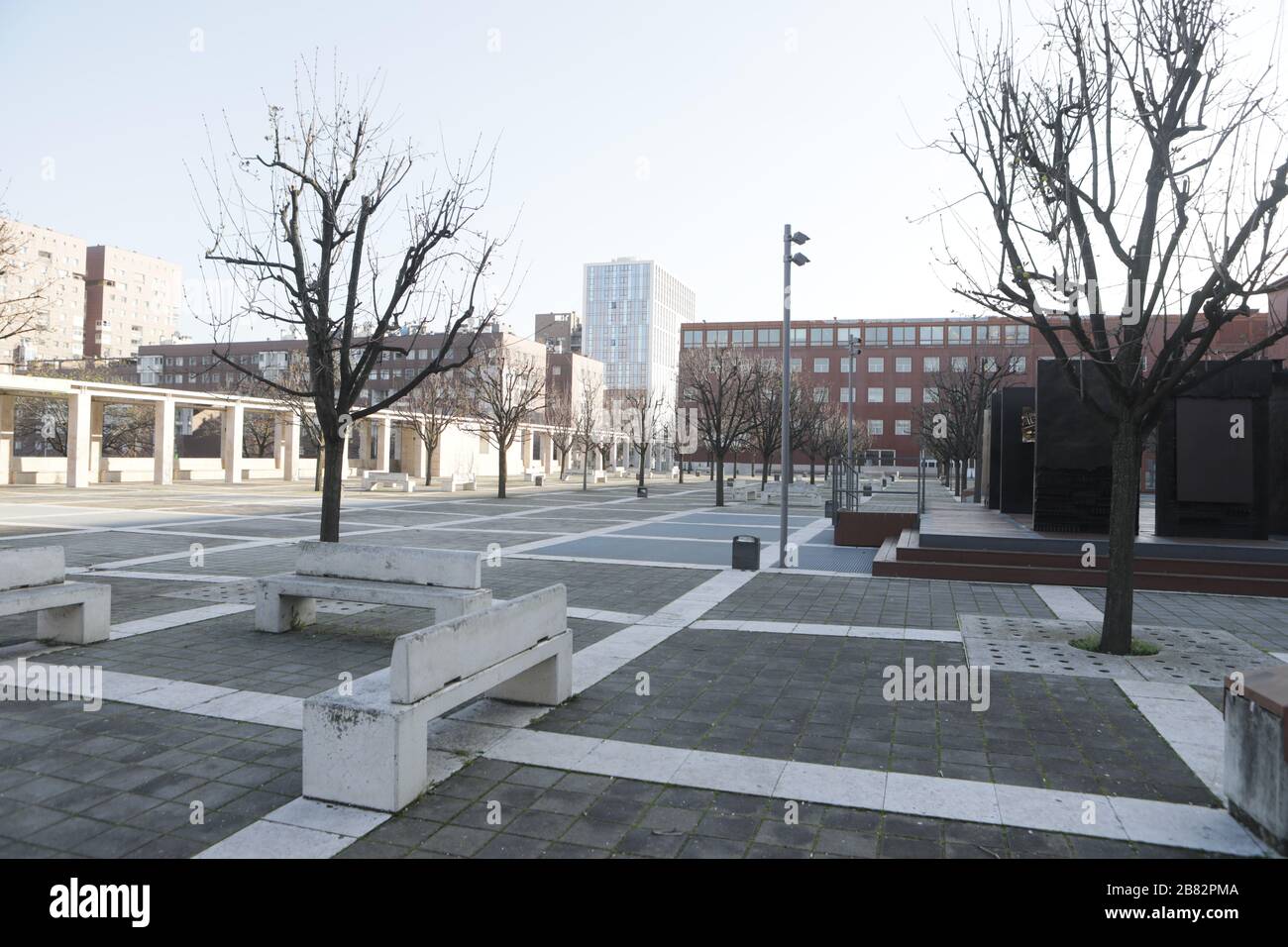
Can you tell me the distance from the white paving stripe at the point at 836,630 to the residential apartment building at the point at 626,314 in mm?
144601

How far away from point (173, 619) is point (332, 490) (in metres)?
2.32

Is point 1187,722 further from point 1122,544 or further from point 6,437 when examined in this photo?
point 6,437

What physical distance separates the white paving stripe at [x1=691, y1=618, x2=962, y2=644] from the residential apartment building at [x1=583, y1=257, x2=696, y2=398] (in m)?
145

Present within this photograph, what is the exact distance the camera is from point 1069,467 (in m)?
15.3

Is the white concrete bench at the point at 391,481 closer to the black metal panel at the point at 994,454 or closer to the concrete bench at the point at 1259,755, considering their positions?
the black metal panel at the point at 994,454

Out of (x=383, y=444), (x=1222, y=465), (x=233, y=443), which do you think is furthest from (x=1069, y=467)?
(x=383, y=444)

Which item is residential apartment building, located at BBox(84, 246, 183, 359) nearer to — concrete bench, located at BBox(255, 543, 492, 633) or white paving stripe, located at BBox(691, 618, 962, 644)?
concrete bench, located at BBox(255, 543, 492, 633)

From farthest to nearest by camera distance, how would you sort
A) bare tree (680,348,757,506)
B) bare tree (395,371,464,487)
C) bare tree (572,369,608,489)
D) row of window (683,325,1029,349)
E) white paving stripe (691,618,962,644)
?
row of window (683,325,1029,349) → bare tree (572,369,608,489) → bare tree (395,371,464,487) → bare tree (680,348,757,506) → white paving stripe (691,618,962,644)

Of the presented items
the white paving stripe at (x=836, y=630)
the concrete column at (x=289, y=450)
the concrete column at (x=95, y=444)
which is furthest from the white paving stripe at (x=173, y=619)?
the concrete column at (x=289, y=450)

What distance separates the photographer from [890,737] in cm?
547

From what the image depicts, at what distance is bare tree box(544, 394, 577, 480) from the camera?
5844 centimetres

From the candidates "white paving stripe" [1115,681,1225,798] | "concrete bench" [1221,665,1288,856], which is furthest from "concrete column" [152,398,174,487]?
"concrete bench" [1221,665,1288,856]

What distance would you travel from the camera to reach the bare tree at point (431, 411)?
4481 centimetres
